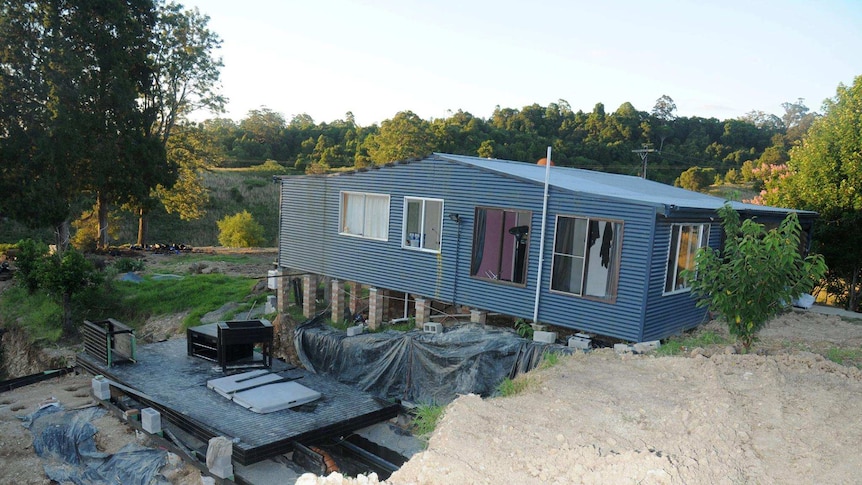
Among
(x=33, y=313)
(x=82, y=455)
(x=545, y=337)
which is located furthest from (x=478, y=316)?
(x=33, y=313)

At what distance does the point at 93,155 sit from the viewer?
2334 cm

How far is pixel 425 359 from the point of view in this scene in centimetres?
1116

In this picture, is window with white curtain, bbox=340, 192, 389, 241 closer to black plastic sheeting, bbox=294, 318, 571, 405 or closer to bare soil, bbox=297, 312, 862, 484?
black plastic sheeting, bbox=294, 318, 571, 405

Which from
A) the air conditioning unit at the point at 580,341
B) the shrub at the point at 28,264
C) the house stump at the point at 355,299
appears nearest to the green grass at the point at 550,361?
the air conditioning unit at the point at 580,341

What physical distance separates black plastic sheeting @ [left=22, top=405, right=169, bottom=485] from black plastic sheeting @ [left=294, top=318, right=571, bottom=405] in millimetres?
4208

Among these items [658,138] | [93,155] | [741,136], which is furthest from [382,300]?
[741,136]

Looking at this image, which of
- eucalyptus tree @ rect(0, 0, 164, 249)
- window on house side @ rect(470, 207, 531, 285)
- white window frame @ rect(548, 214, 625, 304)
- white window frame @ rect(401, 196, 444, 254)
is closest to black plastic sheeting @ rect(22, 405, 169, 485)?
white window frame @ rect(401, 196, 444, 254)

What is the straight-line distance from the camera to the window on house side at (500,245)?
11.8m

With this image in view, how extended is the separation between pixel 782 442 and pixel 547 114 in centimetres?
5469

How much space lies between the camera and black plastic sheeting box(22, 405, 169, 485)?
9164 millimetres

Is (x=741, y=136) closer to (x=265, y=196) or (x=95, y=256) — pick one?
(x=265, y=196)

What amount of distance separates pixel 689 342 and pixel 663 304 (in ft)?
2.85

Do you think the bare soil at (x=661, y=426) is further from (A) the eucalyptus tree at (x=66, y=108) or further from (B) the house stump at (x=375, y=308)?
(A) the eucalyptus tree at (x=66, y=108)

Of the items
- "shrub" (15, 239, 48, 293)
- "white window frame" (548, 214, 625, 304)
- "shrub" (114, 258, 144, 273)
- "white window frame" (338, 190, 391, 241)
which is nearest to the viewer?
"white window frame" (548, 214, 625, 304)
